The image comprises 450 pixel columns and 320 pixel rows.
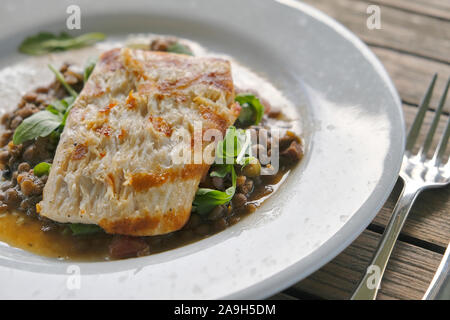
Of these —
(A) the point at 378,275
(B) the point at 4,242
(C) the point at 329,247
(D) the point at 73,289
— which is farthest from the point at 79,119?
(A) the point at 378,275

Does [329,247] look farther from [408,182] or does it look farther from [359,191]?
[408,182]

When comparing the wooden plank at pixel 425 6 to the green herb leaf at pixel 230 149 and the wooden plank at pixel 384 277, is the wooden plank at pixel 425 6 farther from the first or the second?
the wooden plank at pixel 384 277

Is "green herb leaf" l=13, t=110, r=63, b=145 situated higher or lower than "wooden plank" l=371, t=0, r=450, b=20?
lower

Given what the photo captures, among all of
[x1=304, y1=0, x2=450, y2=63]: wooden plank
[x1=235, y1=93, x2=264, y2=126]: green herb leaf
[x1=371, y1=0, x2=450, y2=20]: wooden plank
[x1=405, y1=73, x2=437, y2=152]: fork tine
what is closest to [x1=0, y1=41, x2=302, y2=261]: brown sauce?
[x1=235, y1=93, x2=264, y2=126]: green herb leaf

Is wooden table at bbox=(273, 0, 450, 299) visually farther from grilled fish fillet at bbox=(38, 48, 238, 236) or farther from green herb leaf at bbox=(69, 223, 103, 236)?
green herb leaf at bbox=(69, 223, 103, 236)

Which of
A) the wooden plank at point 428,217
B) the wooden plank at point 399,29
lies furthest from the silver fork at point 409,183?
the wooden plank at point 399,29

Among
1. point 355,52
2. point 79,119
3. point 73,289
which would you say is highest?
point 355,52
